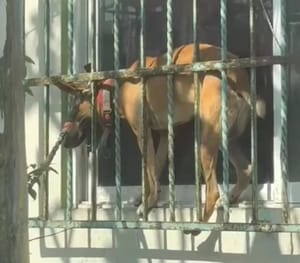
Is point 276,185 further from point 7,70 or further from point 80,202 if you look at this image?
point 7,70

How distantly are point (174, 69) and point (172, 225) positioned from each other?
2.79ft

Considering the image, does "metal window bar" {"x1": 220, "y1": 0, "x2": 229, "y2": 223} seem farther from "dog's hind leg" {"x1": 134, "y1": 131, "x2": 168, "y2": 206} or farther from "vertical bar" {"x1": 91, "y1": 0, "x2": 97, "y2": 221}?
"vertical bar" {"x1": 91, "y1": 0, "x2": 97, "y2": 221}

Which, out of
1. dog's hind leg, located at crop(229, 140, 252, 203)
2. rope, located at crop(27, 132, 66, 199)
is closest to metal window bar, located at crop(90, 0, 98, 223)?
rope, located at crop(27, 132, 66, 199)

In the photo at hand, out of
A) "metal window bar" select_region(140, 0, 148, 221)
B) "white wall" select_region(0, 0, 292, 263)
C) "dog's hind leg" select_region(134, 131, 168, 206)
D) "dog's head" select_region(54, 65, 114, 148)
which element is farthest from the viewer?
"dog's hind leg" select_region(134, 131, 168, 206)

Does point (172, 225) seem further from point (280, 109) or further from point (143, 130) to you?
point (280, 109)

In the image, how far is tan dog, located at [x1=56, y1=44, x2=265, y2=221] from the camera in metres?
5.00

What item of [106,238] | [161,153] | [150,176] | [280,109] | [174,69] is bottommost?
[106,238]

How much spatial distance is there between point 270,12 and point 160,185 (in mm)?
1234

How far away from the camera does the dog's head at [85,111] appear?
5.33 meters

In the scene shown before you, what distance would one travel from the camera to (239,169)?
17.1ft

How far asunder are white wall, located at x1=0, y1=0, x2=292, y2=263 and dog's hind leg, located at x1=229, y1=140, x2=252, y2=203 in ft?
0.39

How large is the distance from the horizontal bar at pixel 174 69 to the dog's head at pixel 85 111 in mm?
69

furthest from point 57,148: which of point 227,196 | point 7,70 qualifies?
point 7,70

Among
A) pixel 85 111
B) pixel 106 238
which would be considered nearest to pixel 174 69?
pixel 85 111
